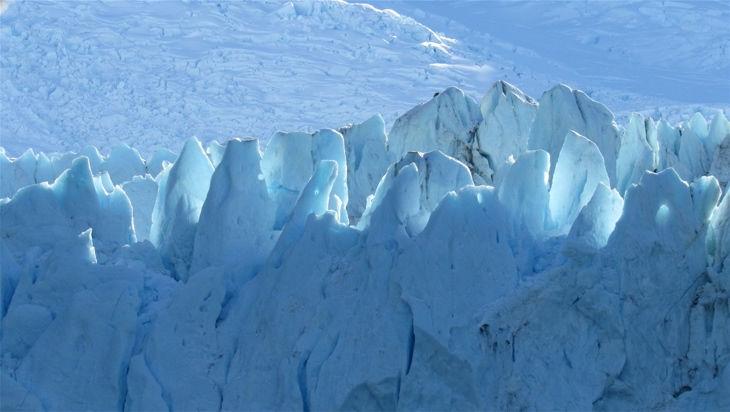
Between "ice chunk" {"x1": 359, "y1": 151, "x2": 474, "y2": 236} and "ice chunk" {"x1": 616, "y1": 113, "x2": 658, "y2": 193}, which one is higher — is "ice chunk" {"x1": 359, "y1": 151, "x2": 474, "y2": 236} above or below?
above

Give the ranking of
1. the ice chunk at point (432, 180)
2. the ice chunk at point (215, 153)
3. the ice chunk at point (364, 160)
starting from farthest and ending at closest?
the ice chunk at point (364, 160), the ice chunk at point (215, 153), the ice chunk at point (432, 180)

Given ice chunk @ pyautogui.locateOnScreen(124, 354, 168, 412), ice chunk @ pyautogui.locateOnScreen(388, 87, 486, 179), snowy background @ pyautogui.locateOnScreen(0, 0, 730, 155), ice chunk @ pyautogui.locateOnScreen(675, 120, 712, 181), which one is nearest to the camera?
ice chunk @ pyautogui.locateOnScreen(124, 354, 168, 412)

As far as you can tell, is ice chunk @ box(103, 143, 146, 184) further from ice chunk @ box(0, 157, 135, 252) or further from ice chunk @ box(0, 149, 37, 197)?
ice chunk @ box(0, 157, 135, 252)

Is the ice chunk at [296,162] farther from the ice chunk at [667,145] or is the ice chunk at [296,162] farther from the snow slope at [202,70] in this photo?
the snow slope at [202,70]

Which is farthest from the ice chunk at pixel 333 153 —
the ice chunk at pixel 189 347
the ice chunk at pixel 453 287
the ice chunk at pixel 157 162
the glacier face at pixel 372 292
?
the ice chunk at pixel 157 162

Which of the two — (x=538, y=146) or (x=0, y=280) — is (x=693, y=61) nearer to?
(x=538, y=146)

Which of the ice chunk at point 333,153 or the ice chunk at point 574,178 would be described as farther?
the ice chunk at point 333,153

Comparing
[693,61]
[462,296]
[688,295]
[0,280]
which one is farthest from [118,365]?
[693,61]

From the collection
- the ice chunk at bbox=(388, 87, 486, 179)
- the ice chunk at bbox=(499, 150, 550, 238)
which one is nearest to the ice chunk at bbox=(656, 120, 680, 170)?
the ice chunk at bbox=(388, 87, 486, 179)
